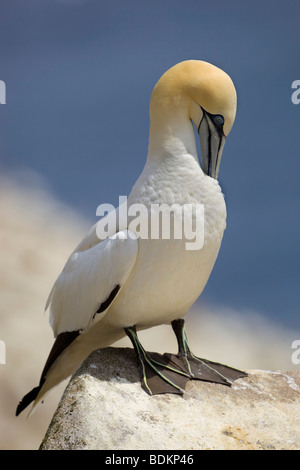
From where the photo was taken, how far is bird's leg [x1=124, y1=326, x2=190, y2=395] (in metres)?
4.66

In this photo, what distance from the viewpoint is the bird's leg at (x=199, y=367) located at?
4977mm

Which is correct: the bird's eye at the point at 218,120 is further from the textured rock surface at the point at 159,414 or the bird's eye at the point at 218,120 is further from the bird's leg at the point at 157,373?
Result: the textured rock surface at the point at 159,414

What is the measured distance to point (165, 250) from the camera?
457cm

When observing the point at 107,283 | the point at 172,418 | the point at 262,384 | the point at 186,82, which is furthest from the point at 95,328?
the point at 186,82

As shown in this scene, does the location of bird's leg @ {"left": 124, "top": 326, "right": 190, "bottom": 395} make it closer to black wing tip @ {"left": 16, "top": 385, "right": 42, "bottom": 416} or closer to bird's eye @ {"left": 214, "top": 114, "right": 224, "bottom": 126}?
black wing tip @ {"left": 16, "top": 385, "right": 42, "bottom": 416}

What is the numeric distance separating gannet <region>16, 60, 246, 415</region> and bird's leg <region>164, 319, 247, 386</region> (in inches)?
0.5

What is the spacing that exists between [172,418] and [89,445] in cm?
65

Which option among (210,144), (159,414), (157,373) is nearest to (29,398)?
(157,373)

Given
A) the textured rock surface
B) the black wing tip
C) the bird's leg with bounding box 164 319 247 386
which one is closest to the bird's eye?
the bird's leg with bounding box 164 319 247 386

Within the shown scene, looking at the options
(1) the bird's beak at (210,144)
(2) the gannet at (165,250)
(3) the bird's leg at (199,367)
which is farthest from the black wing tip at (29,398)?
(1) the bird's beak at (210,144)

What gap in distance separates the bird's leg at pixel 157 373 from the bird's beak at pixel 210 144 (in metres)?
1.29

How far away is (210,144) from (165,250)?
88 cm

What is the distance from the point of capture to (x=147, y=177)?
476 cm

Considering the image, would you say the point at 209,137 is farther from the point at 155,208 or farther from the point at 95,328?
the point at 95,328
